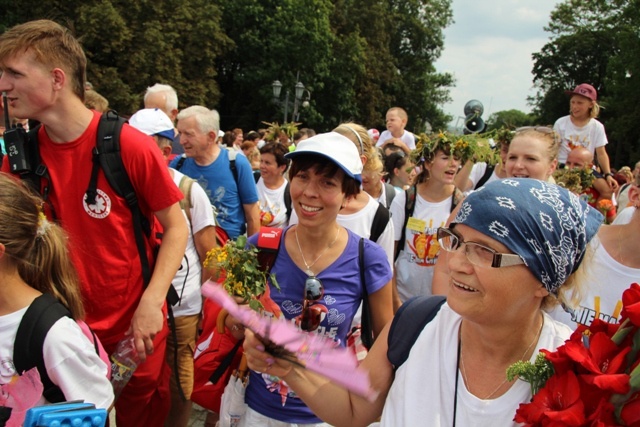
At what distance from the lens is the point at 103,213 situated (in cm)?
269

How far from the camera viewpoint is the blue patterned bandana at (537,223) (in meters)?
1.59

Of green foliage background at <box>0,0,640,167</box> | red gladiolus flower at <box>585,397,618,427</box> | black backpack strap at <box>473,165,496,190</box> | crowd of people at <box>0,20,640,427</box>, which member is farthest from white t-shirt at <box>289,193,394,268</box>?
green foliage background at <box>0,0,640,167</box>

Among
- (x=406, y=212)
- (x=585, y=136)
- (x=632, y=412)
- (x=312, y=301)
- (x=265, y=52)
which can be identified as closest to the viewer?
(x=632, y=412)

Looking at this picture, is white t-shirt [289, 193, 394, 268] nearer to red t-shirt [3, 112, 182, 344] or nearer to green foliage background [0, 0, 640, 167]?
red t-shirt [3, 112, 182, 344]

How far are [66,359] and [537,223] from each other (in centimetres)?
162

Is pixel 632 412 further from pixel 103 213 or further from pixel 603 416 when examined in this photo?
pixel 103 213

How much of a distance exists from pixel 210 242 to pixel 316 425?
171 centimetres

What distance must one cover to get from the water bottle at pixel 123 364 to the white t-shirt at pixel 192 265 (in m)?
1.09

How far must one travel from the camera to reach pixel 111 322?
2768 mm

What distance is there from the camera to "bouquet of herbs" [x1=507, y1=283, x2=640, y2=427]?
1213 mm

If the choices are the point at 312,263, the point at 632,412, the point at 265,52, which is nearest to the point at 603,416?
the point at 632,412

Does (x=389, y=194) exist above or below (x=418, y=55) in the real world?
below

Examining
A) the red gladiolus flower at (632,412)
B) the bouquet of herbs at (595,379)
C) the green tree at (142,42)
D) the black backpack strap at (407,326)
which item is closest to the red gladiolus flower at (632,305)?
the bouquet of herbs at (595,379)

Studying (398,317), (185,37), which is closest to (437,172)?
(398,317)
